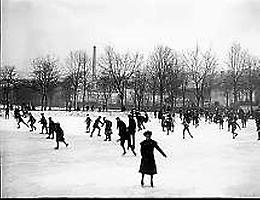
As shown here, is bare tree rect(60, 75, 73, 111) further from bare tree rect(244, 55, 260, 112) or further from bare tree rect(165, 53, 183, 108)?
bare tree rect(244, 55, 260, 112)

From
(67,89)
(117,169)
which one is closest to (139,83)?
(67,89)

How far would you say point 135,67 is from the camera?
170 feet

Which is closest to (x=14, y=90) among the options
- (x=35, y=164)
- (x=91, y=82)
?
(x=91, y=82)

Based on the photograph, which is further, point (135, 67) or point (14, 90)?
point (135, 67)

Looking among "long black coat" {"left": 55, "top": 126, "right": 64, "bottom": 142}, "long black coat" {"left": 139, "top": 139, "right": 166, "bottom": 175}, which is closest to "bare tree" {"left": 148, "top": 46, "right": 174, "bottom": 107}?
"long black coat" {"left": 55, "top": 126, "right": 64, "bottom": 142}

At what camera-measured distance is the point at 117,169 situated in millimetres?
12578

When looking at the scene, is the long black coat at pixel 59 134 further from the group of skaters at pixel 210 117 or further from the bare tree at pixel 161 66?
the bare tree at pixel 161 66

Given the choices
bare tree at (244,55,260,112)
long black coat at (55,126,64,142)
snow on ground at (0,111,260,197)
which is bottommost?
snow on ground at (0,111,260,197)

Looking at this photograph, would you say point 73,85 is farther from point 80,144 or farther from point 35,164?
point 35,164

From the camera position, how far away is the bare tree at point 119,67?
48625 mm

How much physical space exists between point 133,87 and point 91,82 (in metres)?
6.76

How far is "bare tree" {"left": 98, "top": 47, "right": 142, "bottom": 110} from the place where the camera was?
4862 cm

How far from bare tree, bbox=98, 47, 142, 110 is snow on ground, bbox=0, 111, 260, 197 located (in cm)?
2821

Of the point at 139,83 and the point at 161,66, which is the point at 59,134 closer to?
the point at 161,66
